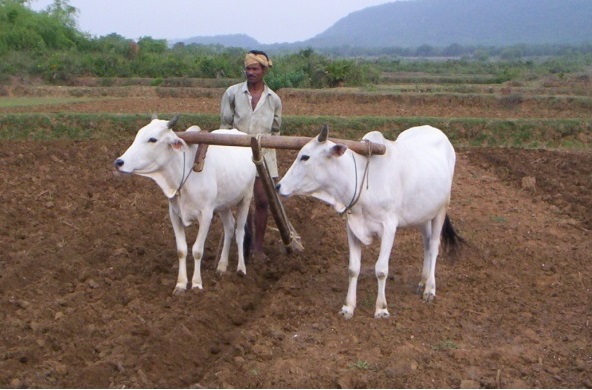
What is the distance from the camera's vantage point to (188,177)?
7.96 metres

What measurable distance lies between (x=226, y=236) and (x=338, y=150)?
2.01m

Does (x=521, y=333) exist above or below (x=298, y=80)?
above

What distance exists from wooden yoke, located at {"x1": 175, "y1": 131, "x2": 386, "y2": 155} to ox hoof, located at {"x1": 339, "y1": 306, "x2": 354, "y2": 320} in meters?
1.23

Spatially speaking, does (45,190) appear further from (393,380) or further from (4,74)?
(4,74)

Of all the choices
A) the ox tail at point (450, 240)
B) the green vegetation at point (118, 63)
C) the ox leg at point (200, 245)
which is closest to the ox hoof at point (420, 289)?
the ox tail at point (450, 240)

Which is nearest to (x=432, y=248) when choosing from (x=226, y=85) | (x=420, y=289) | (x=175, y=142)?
(x=420, y=289)

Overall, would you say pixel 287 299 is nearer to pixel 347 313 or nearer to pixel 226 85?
pixel 347 313

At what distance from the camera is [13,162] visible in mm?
14422

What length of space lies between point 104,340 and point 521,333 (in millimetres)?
3088

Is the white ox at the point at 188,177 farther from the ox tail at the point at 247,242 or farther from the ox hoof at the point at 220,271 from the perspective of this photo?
the ox tail at the point at 247,242

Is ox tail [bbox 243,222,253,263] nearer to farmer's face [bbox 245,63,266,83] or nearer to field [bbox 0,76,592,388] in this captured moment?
field [bbox 0,76,592,388]

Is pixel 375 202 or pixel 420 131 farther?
pixel 420 131

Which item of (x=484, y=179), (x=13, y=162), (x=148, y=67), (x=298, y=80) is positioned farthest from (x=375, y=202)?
(x=148, y=67)

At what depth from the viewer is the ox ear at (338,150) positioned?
284 inches
